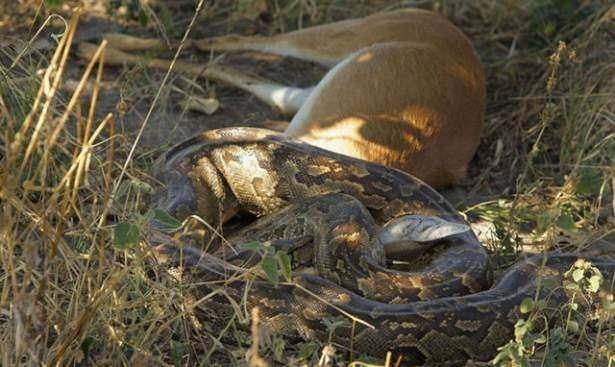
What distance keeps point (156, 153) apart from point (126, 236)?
3.01m

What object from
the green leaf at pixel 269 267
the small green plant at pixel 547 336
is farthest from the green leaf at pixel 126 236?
the small green plant at pixel 547 336

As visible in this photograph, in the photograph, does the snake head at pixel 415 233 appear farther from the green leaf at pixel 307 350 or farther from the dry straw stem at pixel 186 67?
the dry straw stem at pixel 186 67

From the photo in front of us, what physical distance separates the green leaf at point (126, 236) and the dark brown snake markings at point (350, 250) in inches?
41.9

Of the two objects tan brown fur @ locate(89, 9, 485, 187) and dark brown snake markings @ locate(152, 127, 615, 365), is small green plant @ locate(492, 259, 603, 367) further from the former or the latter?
tan brown fur @ locate(89, 9, 485, 187)

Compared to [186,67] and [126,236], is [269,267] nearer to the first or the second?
[126,236]

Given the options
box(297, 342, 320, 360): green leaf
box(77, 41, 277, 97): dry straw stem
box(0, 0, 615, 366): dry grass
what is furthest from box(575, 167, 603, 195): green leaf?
box(77, 41, 277, 97): dry straw stem

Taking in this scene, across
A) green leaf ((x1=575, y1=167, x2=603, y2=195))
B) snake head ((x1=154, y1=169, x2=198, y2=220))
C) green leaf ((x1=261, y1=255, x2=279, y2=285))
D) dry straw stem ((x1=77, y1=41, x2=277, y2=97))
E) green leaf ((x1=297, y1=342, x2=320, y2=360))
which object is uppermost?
green leaf ((x1=261, y1=255, x2=279, y2=285))

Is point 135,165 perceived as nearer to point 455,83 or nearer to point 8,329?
point 455,83

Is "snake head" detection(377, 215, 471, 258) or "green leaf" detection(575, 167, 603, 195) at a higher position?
"snake head" detection(377, 215, 471, 258)

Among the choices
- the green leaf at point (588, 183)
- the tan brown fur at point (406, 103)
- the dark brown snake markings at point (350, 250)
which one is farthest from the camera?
the tan brown fur at point (406, 103)

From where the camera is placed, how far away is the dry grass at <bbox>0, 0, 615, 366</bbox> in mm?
4312

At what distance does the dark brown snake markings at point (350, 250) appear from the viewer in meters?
5.19

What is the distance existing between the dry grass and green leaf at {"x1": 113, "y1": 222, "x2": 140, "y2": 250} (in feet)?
0.15

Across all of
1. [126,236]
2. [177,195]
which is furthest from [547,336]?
[177,195]
